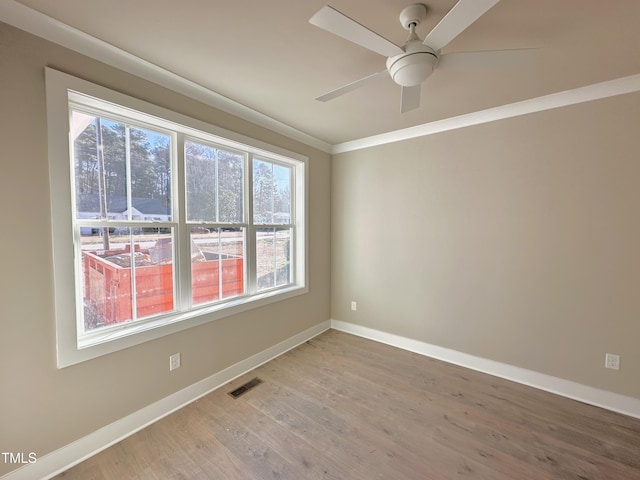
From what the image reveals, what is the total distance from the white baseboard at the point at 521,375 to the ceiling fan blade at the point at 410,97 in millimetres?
2560

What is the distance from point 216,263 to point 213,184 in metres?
0.76

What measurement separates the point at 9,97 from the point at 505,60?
269cm

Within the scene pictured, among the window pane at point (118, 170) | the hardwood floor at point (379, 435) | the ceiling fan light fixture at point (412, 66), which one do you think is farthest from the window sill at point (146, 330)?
the ceiling fan light fixture at point (412, 66)

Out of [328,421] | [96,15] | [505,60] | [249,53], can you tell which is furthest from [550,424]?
[96,15]

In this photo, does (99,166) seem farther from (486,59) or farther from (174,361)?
(486,59)

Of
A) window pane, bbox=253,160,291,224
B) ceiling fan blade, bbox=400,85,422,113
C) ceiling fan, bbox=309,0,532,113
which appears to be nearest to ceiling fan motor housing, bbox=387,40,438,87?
ceiling fan, bbox=309,0,532,113

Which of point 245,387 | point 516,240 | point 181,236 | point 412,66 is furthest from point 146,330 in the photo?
point 516,240

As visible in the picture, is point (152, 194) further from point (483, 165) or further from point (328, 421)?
point (483, 165)

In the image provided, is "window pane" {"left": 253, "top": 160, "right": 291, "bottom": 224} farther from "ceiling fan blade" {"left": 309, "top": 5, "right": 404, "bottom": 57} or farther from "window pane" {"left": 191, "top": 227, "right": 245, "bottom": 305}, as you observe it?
"ceiling fan blade" {"left": 309, "top": 5, "right": 404, "bottom": 57}

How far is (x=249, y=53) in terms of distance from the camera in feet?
5.71

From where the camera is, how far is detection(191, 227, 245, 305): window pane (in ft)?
7.74

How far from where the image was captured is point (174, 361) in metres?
2.11

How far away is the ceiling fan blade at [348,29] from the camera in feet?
3.47

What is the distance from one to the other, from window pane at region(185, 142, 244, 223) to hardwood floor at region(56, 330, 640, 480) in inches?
64.5
